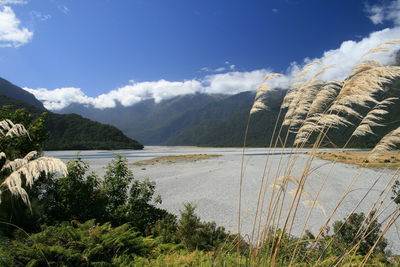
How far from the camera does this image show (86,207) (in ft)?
17.7

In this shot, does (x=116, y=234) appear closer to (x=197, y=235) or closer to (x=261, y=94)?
(x=197, y=235)

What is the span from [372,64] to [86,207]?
549cm

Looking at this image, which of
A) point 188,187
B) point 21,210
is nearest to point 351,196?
point 188,187

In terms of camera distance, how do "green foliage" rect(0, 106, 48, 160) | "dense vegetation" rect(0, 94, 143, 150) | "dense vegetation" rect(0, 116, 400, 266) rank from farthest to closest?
"dense vegetation" rect(0, 94, 143, 150) < "green foliage" rect(0, 106, 48, 160) < "dense vegetation" rect(0, 116, 400, 266)

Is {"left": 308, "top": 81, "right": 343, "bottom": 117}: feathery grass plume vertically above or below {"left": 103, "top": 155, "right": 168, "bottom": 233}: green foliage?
above

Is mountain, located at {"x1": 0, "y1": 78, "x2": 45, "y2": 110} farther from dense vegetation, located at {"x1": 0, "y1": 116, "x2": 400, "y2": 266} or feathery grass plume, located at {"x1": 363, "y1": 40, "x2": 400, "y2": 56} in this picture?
feathery grass plume, located at {"x1": 363, "y1": 40, "x2": 400, "y2": 56}

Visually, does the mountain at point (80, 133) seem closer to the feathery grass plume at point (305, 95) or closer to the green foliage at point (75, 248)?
the green foliage at point (75, 248)

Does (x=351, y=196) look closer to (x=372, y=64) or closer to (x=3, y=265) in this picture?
(x=372, y=64)

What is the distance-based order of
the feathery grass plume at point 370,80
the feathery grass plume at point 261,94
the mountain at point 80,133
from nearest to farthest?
1. the feathery grass plume at point 370,80
2. the feathery grass plume at point 261,94
3. the mountain at point 80,133

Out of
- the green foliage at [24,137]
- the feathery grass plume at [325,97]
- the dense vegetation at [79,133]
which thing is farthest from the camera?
the dense vegetation at [79,133]

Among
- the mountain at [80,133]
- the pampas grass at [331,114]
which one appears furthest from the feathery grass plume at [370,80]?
the mountain at [80,133]

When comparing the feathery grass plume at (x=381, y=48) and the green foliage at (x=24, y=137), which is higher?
the feathery grass plume at (x=381, y=48)

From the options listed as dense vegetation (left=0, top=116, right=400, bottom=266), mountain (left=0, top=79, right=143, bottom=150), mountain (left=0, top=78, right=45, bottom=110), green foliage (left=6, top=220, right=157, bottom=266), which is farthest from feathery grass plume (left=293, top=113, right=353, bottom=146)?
mountain (left=0, top=78, right=45, bottom=110)

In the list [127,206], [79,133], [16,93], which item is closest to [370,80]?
[127,206]
